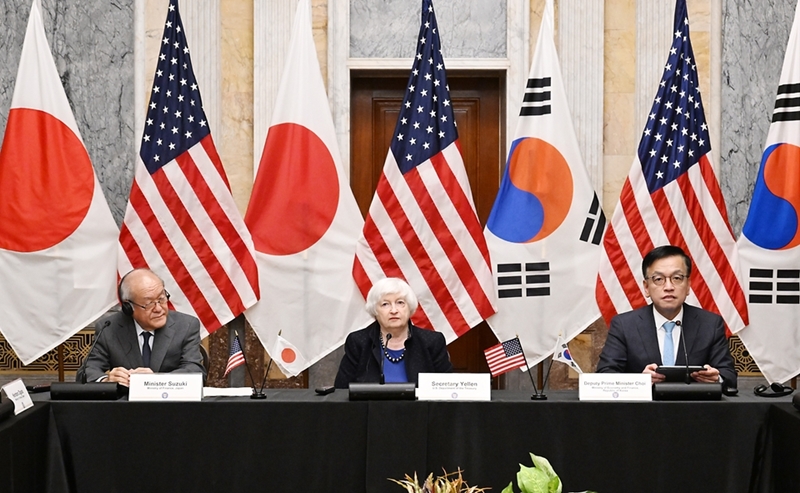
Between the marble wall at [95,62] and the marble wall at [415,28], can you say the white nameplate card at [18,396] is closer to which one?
the marble wall at [95,62]

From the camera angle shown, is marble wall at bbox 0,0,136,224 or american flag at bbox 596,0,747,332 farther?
marble wall at bbox 0,0,136,224

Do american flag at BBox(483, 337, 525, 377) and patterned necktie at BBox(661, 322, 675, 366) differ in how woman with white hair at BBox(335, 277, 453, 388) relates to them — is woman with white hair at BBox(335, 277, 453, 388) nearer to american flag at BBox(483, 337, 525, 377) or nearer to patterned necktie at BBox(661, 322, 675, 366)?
american flag at BBox(483, 337, 525, 377)

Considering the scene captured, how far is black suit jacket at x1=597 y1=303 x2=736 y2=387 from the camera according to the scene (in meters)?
3.95

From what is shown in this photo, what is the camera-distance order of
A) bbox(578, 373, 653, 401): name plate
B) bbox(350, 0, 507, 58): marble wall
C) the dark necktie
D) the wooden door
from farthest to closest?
the wooden door
bbox(350, 0, 507, 58): marble wall
the dark necktie
bbox(578, 373, 653, 401): name plate

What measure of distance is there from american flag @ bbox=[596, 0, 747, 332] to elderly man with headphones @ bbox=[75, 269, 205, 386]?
240cm

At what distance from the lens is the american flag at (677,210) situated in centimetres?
516

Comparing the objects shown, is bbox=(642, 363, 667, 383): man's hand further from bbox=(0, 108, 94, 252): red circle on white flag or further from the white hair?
bbox=(0, 108, 94, 252): red circle on white flag

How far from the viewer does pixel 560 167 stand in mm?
5230

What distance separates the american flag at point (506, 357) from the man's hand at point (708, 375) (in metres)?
0.69

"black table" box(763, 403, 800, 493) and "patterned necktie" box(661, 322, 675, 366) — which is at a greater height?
"patterned necktie" box(661, 322, 675, 366)

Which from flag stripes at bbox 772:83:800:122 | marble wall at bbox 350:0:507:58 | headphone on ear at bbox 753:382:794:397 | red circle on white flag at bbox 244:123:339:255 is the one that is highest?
marble wall at bbox 350:0:507:58

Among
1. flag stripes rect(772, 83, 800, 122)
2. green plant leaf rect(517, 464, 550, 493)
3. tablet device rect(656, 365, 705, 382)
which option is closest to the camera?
green plant leaf rect(517, 464, 550, 493)

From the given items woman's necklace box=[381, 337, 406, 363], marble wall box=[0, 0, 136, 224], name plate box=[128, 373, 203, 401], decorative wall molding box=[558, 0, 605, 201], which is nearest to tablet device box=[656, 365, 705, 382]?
woman's necklace box=[381, 337, 406, 363]

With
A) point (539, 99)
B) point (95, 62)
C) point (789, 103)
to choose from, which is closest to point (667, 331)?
point (539, 99)
